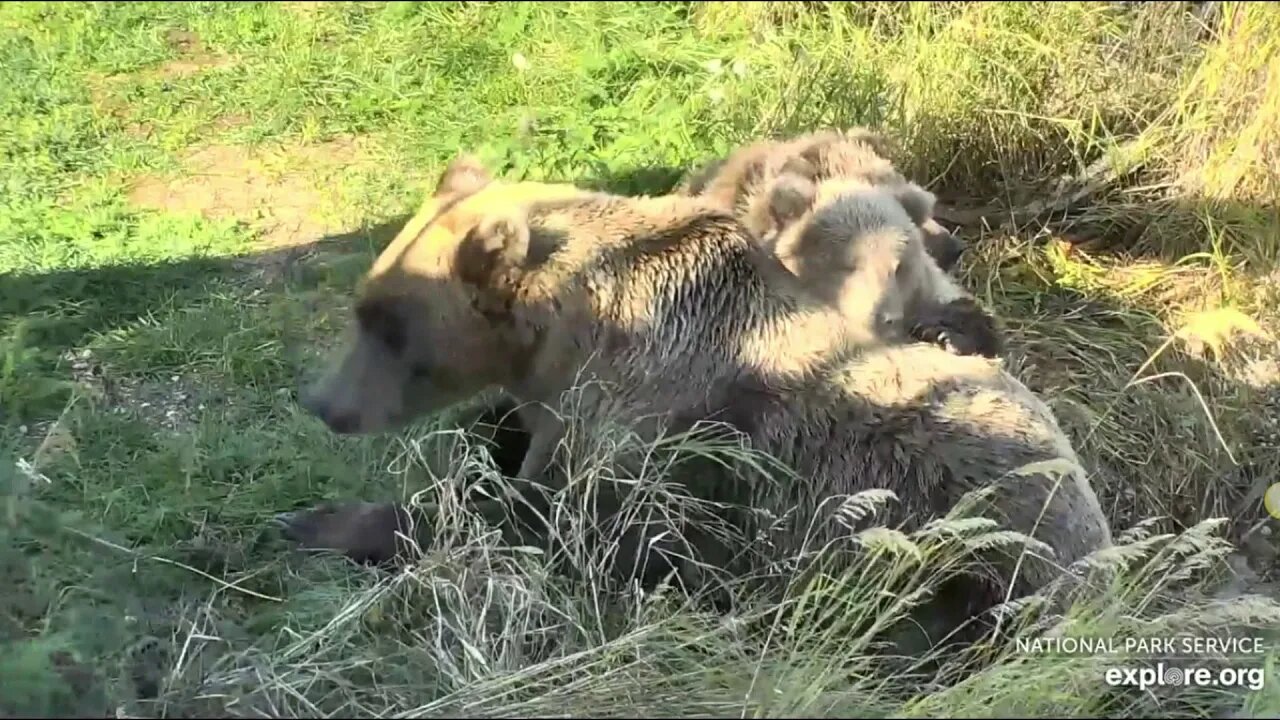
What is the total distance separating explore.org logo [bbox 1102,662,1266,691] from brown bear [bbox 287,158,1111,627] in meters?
0.44

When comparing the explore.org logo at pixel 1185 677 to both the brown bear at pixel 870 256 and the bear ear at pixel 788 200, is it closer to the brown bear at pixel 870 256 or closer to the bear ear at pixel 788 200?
the brown bear at pixel 870 256

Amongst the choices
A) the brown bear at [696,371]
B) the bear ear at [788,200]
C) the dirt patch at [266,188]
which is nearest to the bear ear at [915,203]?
the bear ear at [788,200]

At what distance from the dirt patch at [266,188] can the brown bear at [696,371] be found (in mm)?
2294

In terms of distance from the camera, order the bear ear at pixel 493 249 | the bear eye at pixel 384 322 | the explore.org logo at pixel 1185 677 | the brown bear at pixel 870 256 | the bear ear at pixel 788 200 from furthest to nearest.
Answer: the bear ear at pixel 788 200 → the brown bear at pixel 870 256 → the bear eye at pixel 384 322 → the bear ear at pixel 493 249 → the explore.org logo at pixel 1185 677

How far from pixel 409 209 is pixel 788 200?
5.77 feet

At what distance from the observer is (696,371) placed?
146 inches

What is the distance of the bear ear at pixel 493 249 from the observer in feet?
11.4

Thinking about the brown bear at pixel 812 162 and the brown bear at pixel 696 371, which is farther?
the brown bear at pixel 812 162

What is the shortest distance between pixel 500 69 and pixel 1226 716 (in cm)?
541

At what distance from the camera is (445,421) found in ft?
14.0

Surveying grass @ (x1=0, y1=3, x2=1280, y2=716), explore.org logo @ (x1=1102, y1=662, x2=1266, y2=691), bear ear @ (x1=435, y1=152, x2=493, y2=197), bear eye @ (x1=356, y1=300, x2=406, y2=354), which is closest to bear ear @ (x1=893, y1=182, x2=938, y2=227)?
grass @ (x1=0, y1=3, x2=1280, y2=716)

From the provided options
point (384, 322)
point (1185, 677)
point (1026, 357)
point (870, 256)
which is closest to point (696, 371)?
Answer: point (384, 322)

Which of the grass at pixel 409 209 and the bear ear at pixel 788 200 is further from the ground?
the bear ear at pixel 788 200

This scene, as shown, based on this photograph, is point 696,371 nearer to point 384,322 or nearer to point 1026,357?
point 384,322
